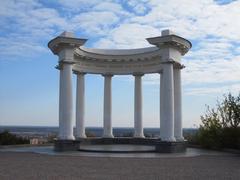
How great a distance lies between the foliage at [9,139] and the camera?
4151 centimetres

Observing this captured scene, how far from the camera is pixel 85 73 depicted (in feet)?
138

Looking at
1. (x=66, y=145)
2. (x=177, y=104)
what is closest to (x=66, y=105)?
(x=66, y=145)

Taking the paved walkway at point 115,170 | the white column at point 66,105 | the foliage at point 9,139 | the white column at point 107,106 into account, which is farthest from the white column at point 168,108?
the foliage at point 9,139

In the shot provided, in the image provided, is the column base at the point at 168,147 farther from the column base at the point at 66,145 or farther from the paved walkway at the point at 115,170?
the paved walkway at the point at 115,170

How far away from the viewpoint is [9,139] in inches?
1658

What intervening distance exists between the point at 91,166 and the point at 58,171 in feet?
9.29

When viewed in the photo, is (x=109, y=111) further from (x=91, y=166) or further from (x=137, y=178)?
(x=137, y=178)

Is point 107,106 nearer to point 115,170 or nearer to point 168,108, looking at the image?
point 168,108

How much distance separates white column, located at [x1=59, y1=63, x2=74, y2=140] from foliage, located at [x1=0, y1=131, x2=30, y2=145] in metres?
8.68

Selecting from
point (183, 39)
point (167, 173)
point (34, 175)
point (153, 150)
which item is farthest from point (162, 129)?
point (34, 175)

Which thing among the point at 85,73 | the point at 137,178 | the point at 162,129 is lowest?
the point at 137,178

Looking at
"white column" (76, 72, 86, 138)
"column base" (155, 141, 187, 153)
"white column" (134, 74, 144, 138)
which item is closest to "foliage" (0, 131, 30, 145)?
"white column" (76, 72, 86, 138)

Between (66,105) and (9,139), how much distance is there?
394 inches

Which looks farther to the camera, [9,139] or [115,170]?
[9,139]
